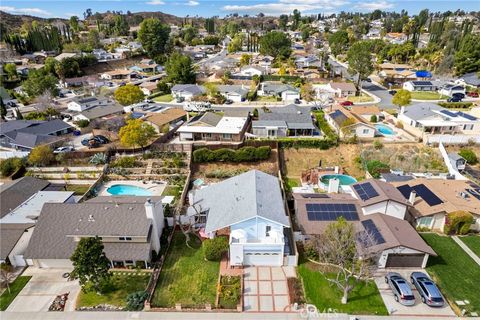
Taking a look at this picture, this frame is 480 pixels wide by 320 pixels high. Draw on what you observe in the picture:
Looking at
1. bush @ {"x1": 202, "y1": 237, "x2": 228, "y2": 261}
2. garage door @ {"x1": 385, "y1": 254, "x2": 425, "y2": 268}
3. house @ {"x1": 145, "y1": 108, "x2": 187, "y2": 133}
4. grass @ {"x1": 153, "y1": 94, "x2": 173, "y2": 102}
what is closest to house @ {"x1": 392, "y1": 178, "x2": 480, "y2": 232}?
garage door @ {"x1": 385, "y1": 254, "x2": 425, "y2": 268}

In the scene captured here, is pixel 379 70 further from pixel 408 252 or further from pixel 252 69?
pixel 408 252

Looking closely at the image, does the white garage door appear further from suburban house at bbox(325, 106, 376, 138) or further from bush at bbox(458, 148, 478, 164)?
bush at bbox(458, 148, 478, 164)

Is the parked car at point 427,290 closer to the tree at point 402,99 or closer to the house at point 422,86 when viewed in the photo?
the tree at point 402,99

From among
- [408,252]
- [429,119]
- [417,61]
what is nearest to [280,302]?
[408,252]

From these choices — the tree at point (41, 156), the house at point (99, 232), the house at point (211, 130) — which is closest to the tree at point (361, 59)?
the house at point (211, 130)

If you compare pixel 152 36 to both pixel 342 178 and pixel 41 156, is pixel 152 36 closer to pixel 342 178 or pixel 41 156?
pixel 41 156

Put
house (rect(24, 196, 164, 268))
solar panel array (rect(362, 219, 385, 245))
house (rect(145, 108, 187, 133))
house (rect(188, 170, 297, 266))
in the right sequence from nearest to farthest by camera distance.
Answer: solar panel array (rect(362, 219, 385, 245))
house (rect(24, 196, 164, 268))
house (rect(188, 170, 297, 266))
house (rect(145, 108, 187, 133))

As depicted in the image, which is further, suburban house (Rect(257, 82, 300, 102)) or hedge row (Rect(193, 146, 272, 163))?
suburban house (Rect(257, 82, 300, 102))

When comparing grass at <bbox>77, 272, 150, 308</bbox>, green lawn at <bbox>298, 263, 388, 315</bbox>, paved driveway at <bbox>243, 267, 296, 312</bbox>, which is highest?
green lawn at <bbox>298, 263, 388, 315</bbox>
